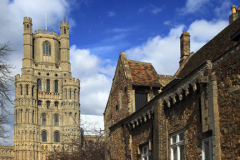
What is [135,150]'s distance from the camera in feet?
61.5

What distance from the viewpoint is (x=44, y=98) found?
94.4 metres

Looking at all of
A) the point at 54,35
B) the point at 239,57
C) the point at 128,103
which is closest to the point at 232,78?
the point at 239,57

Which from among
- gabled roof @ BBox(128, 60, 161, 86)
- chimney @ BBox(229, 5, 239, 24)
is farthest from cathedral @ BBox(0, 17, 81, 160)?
chimney @ BBox(229, 5, 239, 24)

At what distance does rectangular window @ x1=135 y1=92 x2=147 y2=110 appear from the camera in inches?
843

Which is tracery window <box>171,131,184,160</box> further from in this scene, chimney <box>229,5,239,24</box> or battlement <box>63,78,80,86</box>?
battlement <box>63,78,80,86</box>

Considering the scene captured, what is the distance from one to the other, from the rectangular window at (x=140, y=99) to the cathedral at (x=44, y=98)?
68825mm

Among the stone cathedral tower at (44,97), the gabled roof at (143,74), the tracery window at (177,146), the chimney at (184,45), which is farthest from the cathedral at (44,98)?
the tracery window at (177,146)

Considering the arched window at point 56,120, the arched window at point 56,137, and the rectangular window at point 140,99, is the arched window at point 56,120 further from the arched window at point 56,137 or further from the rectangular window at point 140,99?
the rectangular window at point 140,99

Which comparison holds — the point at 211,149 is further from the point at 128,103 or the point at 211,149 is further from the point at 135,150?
the point at 128,103

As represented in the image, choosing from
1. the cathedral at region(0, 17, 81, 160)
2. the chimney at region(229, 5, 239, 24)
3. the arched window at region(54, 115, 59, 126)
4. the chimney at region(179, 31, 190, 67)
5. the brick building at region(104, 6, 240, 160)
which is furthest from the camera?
the arched window at region(54, 115, 59, 126)

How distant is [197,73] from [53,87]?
8581 centimetres

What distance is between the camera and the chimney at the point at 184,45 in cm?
2397

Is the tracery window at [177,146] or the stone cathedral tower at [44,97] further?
the stone cathedral tower at [44,97]

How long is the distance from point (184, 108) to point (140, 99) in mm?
7952
